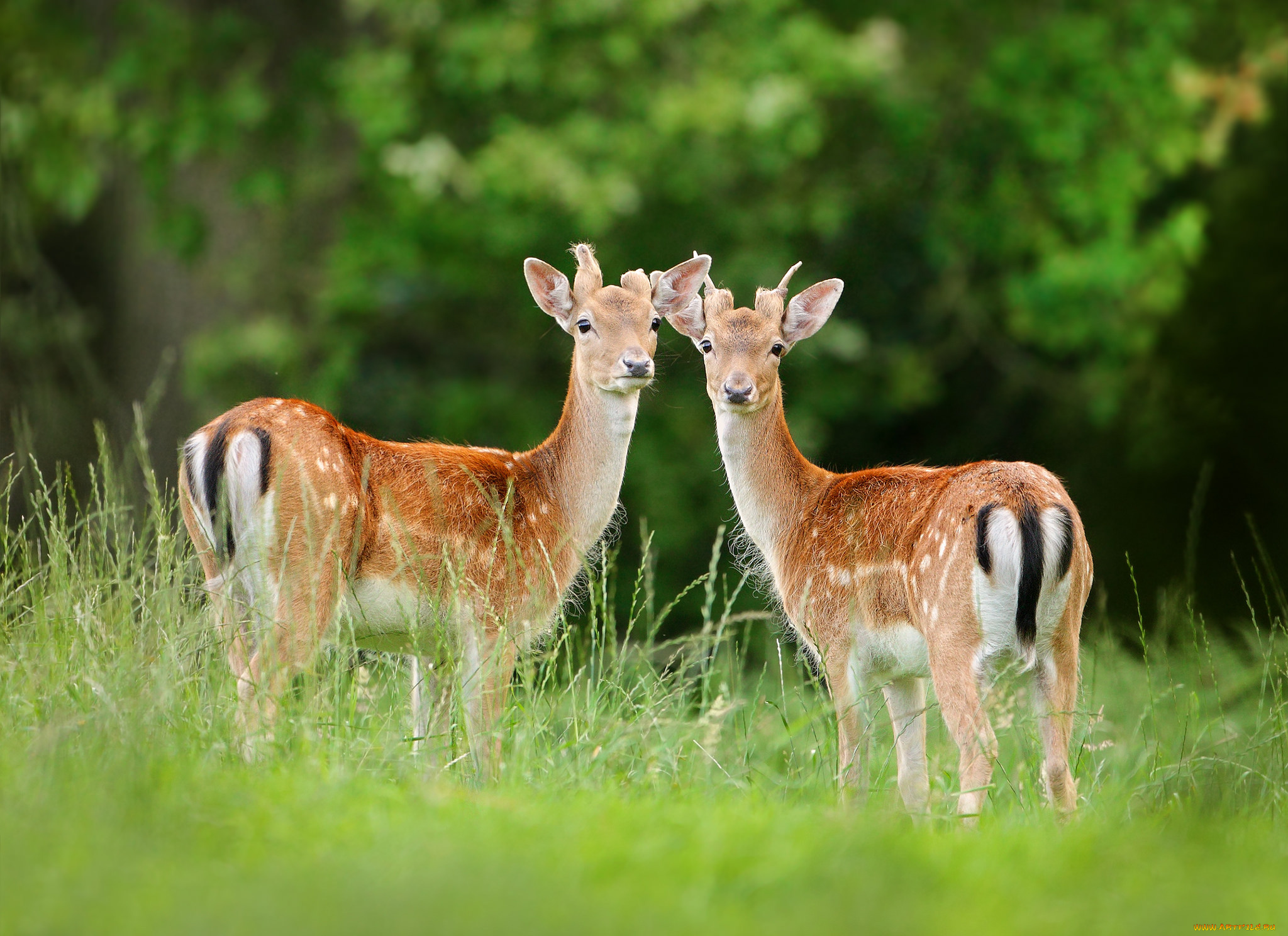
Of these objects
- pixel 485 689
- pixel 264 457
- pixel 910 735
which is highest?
pixel 264 457

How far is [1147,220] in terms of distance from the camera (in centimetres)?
1334

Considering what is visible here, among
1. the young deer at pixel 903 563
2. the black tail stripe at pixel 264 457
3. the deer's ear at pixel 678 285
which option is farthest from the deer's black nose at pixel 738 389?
the black tail stripe at pixel 264 457

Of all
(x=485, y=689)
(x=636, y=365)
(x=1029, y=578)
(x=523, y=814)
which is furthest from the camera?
(x=636, y=365)

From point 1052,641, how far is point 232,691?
2.47 metres

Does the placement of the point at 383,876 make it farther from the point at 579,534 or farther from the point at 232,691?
the point at 579,534

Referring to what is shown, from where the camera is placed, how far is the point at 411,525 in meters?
4.90

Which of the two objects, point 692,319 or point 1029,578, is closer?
point 1029,578

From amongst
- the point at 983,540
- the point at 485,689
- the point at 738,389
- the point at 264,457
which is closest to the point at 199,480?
the point at 264,457

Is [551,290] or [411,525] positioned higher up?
[551,290]

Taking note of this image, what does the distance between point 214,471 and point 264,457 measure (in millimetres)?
158

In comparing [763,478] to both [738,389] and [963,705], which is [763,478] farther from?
[963,705]

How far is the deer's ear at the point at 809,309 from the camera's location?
580 cm

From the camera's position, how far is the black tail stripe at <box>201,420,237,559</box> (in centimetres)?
454

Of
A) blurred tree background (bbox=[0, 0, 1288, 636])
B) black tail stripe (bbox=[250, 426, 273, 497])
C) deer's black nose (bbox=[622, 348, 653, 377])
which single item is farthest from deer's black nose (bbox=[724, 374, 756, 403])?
Answer: blurred tree background (bbox=[0, 0, 1288, 636])
